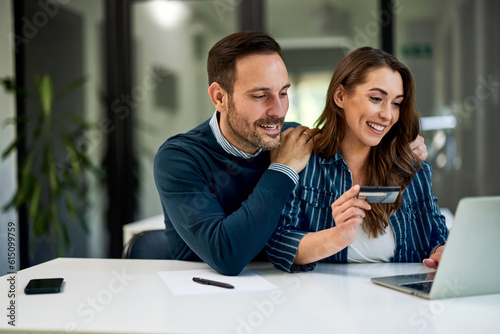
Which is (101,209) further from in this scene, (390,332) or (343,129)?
(390,332)

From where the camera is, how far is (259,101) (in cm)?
171

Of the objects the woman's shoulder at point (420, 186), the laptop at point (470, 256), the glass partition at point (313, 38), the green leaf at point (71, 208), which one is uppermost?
the glass partition at point (313, 38)

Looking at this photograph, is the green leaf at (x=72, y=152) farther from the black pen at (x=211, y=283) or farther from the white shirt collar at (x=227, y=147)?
the black pen at (x=211, y=283)

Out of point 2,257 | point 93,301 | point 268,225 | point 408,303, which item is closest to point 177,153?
point 268,225

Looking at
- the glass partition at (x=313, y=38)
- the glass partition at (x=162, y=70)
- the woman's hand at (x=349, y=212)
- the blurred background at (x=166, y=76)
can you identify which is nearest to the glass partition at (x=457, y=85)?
the blurred background at (x=166, y=76)

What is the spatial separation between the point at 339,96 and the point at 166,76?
2.61 meters

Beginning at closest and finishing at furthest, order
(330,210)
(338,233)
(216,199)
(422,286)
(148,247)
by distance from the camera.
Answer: (422,286) → (338,233) → (216,199) → (330,210) → (148,247)

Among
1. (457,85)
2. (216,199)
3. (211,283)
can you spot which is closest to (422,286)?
(211,283)

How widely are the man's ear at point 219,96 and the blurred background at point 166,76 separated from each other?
212 centimetres

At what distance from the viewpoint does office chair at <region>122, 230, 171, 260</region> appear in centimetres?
189

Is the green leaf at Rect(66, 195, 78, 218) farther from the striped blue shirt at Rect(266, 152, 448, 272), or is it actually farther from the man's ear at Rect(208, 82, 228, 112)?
the striped blue shirt at Rect(266, 152, 448, 272)

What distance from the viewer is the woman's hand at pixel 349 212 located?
132 cm

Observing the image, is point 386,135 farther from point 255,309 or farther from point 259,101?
point 255,309

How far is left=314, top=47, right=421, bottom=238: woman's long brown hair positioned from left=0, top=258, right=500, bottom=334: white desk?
0.48 meters
